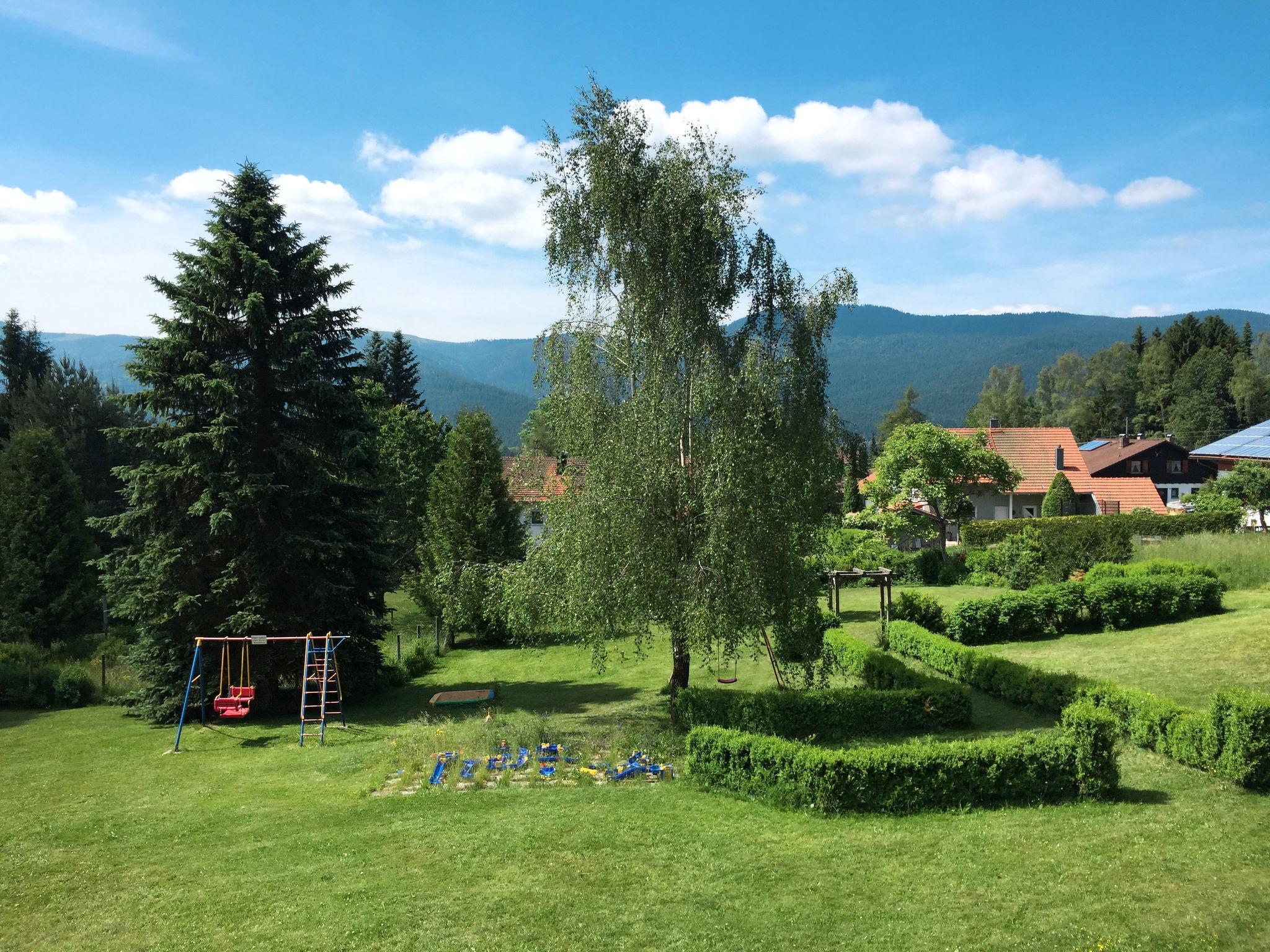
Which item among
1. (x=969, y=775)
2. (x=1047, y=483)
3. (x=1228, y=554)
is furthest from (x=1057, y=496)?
(x=969, y=775)

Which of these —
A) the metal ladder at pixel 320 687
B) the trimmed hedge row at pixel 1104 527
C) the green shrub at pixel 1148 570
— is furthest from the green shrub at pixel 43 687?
the trimmed hedge row at pixel 1104 527

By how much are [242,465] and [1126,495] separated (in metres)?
52.4

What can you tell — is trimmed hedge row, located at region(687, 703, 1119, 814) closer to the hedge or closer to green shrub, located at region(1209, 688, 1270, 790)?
green shrub, located at region(1209, 688, 1270, 790)

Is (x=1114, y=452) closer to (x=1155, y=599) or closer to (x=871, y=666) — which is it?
(x=1155, y=599)

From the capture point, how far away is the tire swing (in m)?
17.1

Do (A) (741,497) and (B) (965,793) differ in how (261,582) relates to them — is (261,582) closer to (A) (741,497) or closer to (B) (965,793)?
(A) (741,497)

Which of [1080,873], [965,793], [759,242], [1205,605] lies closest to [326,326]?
[759,242]

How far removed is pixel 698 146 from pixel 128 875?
14652 mm

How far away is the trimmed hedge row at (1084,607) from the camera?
21.3m

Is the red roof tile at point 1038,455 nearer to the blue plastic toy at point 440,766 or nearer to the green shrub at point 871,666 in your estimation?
the green shrub at point 871,666

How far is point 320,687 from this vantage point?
2080 centimetres

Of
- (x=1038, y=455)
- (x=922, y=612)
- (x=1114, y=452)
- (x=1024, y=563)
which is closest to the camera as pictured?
(x=922, y=612)

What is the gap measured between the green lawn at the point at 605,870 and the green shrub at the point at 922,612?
11.6 meters

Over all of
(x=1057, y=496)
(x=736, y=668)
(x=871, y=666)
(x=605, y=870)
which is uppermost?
(x=1057, y=496)
